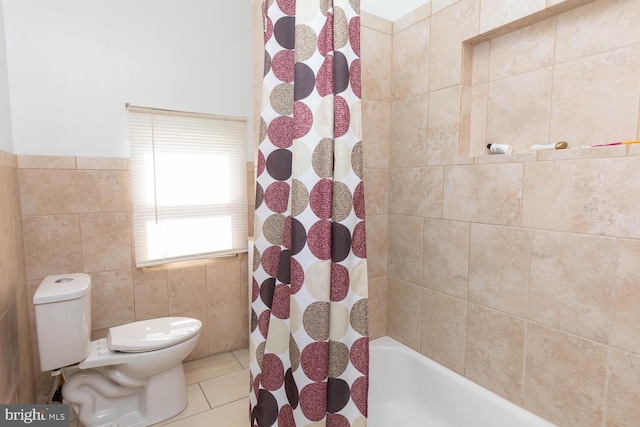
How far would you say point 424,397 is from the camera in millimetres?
1561

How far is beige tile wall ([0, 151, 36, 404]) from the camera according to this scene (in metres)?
1.28

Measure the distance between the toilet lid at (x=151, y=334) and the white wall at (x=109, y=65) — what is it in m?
1.04

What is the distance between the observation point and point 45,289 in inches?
59.5

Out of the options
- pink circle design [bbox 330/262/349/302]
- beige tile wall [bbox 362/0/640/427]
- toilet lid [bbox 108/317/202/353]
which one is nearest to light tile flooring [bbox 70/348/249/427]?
toilet lid [bbox 108/317/202/353]

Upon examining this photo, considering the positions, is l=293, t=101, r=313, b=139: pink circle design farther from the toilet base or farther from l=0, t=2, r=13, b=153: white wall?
the toilet base

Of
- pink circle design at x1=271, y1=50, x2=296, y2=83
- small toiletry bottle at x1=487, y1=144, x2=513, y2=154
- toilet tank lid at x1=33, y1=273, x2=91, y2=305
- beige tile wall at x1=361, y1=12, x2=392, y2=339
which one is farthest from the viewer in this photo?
beige tile wall at x1=361, y1=12, x2=392, y2=339

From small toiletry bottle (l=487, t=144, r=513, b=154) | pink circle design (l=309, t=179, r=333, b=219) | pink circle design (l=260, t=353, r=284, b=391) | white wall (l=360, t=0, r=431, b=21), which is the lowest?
pink circle design (l=260, t=353, r=284, b=391)

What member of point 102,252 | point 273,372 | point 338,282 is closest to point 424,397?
point 273,372

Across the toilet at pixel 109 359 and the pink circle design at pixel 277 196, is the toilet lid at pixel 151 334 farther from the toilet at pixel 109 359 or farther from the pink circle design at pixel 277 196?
the pink circle design at pixel 277 196

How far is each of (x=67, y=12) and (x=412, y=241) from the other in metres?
2.26

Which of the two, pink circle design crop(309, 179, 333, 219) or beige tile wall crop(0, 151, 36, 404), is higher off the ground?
pink circle design crop(309, 179, 333, 219)

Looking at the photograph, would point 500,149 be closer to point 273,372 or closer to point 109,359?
point 273,372

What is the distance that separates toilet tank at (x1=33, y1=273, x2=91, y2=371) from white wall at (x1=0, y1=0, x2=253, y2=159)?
83 centimetres

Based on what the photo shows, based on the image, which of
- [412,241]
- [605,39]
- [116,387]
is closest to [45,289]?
[116,387]
